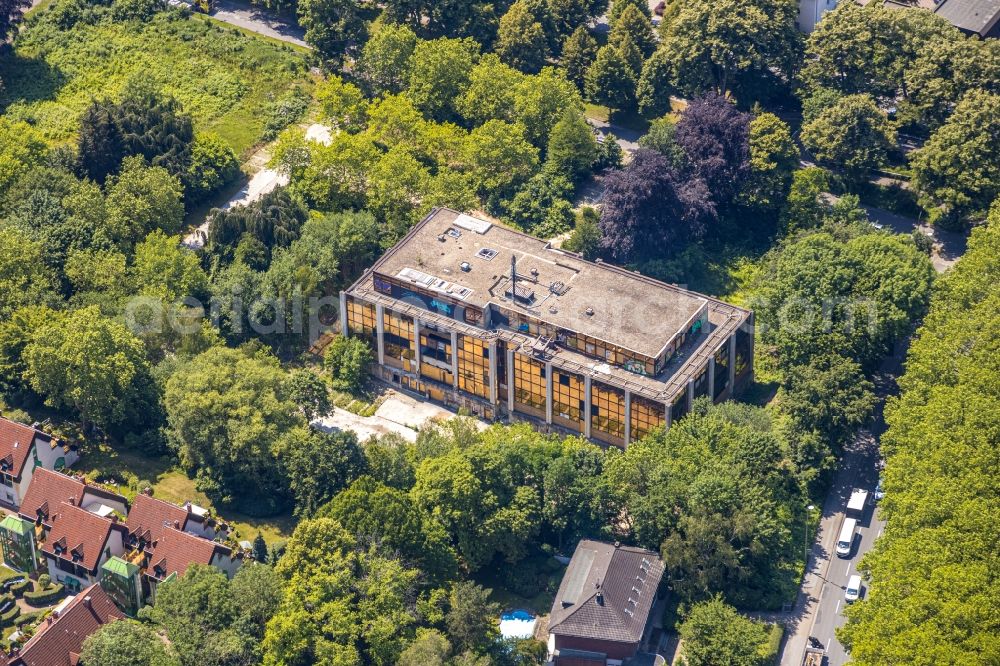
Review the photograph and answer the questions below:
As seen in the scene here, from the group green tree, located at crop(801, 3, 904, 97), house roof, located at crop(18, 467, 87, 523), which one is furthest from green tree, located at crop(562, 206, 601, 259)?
house roof, located at crop(18, 467, 87, 523)

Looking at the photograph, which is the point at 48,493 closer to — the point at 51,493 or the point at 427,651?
the point at 51,493

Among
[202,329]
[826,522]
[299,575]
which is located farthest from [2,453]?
[826,522]

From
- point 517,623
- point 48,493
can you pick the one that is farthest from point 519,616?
point 48,493

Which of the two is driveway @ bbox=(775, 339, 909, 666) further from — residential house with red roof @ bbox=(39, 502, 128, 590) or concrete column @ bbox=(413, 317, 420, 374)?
residential house with red roof @ bbox=(39, 502, 128, 590)

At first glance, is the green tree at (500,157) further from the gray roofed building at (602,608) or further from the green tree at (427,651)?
the green tree at (427,651)

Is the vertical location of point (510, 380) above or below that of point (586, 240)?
below

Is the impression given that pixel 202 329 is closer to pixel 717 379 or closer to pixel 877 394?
pixel 717 379

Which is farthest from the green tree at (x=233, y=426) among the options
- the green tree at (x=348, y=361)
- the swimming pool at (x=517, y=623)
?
the swimming pool at (x=517, y=623)
